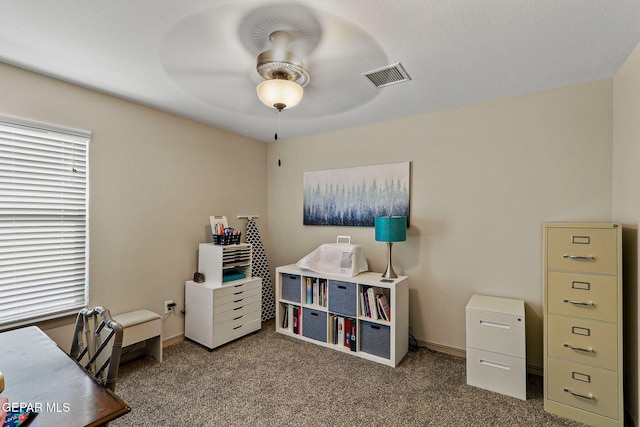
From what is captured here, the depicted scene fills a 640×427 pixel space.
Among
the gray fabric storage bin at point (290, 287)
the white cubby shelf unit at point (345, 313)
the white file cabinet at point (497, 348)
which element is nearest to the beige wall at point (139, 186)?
the gray fabric storage bin at point (290, 287)

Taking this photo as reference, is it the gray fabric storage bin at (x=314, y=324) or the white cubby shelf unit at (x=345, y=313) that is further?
the gray fabric storage bin at (x=314, y=324)

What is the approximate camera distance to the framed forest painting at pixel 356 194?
126 inches

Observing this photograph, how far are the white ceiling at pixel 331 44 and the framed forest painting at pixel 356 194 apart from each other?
84 cm

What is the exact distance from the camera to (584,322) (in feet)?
6.57

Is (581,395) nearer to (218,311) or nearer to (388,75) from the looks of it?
(388,75)

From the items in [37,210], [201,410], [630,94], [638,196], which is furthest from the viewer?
[37,210]

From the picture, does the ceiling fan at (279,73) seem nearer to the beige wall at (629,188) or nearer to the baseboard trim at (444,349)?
the beige wall at (629,188)

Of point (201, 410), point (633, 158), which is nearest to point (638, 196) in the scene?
point (633, 158)

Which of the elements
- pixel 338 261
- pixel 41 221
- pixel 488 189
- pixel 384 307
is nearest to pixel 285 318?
pixel 338 261

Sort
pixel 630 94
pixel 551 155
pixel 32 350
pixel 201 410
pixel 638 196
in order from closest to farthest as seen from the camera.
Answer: pixel 32 350 < pixel 638 196 < pixel 630 94 < pixel 201 410 < pixel 551 155

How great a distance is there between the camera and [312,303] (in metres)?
3.25

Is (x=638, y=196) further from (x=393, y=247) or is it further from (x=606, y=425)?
(x=393, y=247)

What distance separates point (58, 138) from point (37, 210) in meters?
0.57

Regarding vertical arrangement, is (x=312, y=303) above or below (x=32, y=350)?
below
